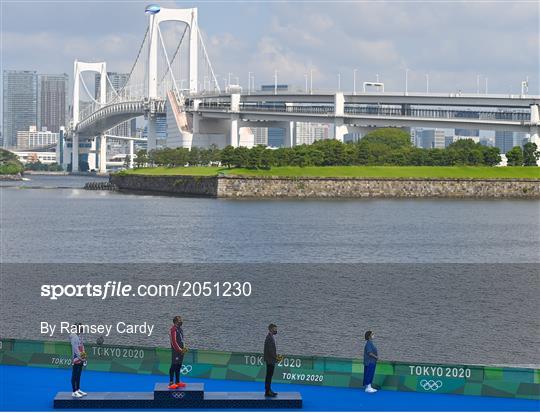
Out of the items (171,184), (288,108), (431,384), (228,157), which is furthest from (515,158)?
(431,384)

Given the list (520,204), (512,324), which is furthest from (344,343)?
(520,204)

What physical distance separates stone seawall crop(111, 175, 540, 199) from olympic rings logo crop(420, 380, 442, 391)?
73421mm

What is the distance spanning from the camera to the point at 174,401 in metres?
15.0

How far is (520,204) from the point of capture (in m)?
84.1

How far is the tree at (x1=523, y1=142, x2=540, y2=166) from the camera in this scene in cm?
9719

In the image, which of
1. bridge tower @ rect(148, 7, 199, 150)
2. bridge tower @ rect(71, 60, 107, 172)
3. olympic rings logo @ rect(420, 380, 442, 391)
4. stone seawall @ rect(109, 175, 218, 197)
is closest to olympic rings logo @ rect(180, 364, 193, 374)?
olympic rings logo @ rect(420, 380, 442, 391)

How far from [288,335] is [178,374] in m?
10.3

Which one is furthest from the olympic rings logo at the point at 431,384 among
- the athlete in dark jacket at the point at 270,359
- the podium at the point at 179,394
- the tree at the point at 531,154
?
the tree at the point at 531,154

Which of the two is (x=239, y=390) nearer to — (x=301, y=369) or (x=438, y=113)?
(x=301, y=369)

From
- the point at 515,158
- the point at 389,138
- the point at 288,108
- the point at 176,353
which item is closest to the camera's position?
the point at 176,353

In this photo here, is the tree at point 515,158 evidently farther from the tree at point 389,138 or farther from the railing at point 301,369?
the railing at point 301,369

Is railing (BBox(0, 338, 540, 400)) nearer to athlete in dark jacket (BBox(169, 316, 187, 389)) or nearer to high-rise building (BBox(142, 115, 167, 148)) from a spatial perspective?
athlete in dark jacket (BBox(169, 316, 187, 389))

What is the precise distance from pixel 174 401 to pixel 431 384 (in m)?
3.90

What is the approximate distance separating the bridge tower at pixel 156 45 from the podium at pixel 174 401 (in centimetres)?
11342
